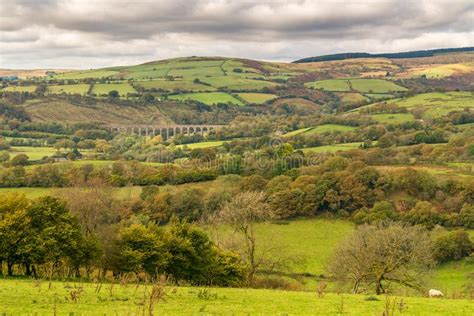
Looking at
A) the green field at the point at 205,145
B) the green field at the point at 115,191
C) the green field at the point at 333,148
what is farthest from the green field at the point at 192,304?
the green field at the point at 205,145

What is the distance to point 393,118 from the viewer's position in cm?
14800

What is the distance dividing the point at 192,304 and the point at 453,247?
4501 cm

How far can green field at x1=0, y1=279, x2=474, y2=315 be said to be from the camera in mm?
19438

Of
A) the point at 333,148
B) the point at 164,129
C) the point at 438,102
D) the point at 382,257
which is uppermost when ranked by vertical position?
the point at 438,102

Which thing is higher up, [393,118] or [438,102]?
[438,102]

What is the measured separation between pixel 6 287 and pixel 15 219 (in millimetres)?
9692

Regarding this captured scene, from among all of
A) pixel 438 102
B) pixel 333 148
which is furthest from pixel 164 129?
pixel 438 102

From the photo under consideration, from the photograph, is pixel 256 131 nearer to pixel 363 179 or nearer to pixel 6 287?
pixel 363 179

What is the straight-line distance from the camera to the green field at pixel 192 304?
1944 cm

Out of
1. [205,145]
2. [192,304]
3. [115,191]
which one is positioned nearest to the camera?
[192,304]

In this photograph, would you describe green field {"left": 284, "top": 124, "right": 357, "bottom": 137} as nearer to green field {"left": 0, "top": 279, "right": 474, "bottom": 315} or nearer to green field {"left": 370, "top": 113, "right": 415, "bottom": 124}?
green field {"left": 370, "top": 113, "right": 415, "bottom": 124}

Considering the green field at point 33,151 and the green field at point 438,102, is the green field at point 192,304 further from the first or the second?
the green field at point 438,102

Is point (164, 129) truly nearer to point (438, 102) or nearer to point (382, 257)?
point (438, 102)

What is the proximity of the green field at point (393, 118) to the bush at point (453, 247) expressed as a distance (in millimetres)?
85185
